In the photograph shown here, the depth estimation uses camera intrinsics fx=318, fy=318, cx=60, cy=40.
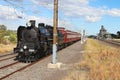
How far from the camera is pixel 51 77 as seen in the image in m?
15.7

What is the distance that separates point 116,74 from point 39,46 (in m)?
10.5

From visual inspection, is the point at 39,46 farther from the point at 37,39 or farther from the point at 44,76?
the point at 44,76

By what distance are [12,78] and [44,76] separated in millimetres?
1781

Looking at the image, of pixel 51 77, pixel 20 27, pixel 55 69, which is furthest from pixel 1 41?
pixel 51 77

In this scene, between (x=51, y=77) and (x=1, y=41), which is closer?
(x=51, y=77)

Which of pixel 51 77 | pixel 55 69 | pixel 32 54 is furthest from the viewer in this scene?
pixel 32 54

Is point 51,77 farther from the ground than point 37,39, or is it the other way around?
point 37,39

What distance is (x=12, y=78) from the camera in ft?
49.8

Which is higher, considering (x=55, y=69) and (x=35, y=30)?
(x=35, y=30)

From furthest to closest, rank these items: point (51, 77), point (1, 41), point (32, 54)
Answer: point (1, 41) < point (32, 54) < point (51, 77)

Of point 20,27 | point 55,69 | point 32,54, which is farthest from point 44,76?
point 20,27

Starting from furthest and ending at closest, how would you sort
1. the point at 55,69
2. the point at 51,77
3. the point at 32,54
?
the point at 32,54 → the point at 55,69 → the point at 51,77

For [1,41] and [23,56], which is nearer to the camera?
[23,56]

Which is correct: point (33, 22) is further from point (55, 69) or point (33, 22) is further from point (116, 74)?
point (116, 74)
